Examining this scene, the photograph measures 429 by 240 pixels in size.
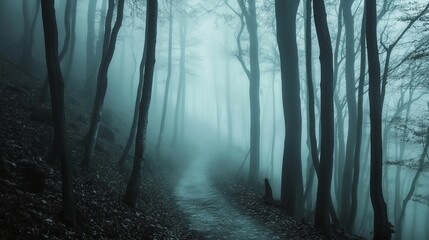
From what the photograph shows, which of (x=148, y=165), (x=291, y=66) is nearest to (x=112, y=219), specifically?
(x=291, y=66)

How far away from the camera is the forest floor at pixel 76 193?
6.32m

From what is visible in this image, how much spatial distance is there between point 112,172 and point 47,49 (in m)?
8.14

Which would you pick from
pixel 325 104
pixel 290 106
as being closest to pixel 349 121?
pixel 290 106

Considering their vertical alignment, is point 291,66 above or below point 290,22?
below

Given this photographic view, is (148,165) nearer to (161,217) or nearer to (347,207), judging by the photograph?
(161,217)

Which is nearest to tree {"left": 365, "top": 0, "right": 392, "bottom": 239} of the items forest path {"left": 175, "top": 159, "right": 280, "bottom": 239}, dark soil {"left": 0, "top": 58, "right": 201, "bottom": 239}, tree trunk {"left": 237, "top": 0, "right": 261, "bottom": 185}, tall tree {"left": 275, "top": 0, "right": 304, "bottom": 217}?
tall tree {"left": 275, "top": 0, "right": 304, "bottom": 217}

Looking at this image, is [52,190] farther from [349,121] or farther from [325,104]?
[349,121]

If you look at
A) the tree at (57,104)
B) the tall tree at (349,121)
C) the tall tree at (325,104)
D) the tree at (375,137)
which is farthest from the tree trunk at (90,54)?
the tree at (375,137)

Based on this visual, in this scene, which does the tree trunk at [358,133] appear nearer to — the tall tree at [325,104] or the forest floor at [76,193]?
the forest floor at [76,193]

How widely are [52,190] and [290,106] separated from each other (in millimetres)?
8665

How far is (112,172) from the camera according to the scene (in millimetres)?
13922

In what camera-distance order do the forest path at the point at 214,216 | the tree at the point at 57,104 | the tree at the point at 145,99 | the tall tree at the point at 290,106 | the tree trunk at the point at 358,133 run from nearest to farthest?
the tree at the point at 57,104
the forest path at the point at 214,216
the tree at the point at 145,99
the tall tree at the point at 290,106
the tree trunk at the point at 358,133

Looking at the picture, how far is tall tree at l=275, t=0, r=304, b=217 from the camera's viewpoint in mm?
12695

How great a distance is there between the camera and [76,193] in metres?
8.85
